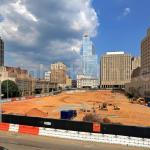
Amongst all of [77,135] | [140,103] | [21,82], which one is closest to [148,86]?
[140,103]

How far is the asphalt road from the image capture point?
109 feet

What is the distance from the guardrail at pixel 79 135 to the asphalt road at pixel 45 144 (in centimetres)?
65

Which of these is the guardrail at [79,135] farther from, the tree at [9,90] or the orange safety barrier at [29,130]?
the tree at [9,90]

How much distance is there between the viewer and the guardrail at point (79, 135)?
34875 mm

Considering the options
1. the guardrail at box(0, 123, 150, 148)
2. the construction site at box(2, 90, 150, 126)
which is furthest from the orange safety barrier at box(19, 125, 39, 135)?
the construction site at box(2, 90, 150, 126)

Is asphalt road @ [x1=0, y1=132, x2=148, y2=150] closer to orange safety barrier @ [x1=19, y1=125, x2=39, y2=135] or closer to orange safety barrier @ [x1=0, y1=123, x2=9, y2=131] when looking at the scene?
orange safety barrier @ [x1=19, y1=125, x2=39, y2=135]

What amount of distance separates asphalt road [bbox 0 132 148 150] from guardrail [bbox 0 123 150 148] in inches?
25.4

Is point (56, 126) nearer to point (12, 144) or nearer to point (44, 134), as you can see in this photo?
point (44, 134)

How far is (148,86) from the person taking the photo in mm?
134875

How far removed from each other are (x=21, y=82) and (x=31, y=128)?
526 ft

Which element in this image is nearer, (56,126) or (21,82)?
(56,126)

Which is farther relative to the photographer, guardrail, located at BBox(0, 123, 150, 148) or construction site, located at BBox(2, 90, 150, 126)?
construction site, located at BBox(2, 90, 150, 126)

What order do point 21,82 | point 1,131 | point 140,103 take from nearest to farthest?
point 1,131 → point 140,103 → point 21,82

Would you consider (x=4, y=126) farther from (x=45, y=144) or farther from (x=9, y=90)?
(x=9, y=90)
